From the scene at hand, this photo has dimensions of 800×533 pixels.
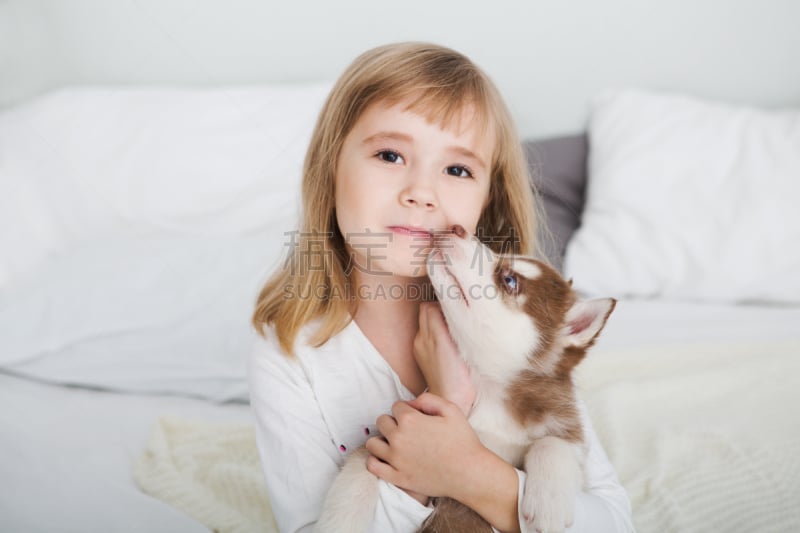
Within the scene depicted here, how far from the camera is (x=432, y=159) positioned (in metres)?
1.14

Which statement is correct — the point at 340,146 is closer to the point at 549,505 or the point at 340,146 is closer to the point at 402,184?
the point at 402,184

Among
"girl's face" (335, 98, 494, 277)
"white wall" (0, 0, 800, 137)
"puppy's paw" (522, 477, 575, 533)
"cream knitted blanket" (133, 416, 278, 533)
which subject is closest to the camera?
"puppy's paw" (522, 477, 575, 533)

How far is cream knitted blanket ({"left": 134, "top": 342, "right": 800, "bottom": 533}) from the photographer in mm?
1314

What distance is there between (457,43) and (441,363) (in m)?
1.66

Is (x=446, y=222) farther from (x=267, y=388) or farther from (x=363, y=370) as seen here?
(x=267, y=388)

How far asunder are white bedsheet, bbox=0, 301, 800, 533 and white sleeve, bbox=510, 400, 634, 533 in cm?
66

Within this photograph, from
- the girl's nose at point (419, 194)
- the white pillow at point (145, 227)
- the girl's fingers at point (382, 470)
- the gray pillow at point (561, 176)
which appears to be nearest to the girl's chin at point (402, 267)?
the girl's nose at point (419, 194)

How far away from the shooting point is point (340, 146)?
1236 millimetres

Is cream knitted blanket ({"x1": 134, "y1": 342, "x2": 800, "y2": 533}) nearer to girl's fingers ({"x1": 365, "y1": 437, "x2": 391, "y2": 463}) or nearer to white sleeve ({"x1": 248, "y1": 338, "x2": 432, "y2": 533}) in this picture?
white sleeve ({"x1": 248, "y1": 338, "x2": 432, "y2": 533})

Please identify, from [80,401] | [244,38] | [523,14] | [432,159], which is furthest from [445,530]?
[523,14]

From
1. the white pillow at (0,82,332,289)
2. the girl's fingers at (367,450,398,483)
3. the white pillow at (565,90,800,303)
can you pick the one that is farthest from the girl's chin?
the white pillow at (565,90,800,303)

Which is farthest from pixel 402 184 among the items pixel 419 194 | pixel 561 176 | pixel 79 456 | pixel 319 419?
pixel 561 176

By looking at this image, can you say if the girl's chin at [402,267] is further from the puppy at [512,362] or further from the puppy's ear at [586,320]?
the puppy's ear at [586,320]

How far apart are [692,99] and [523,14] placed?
2.55 feet
